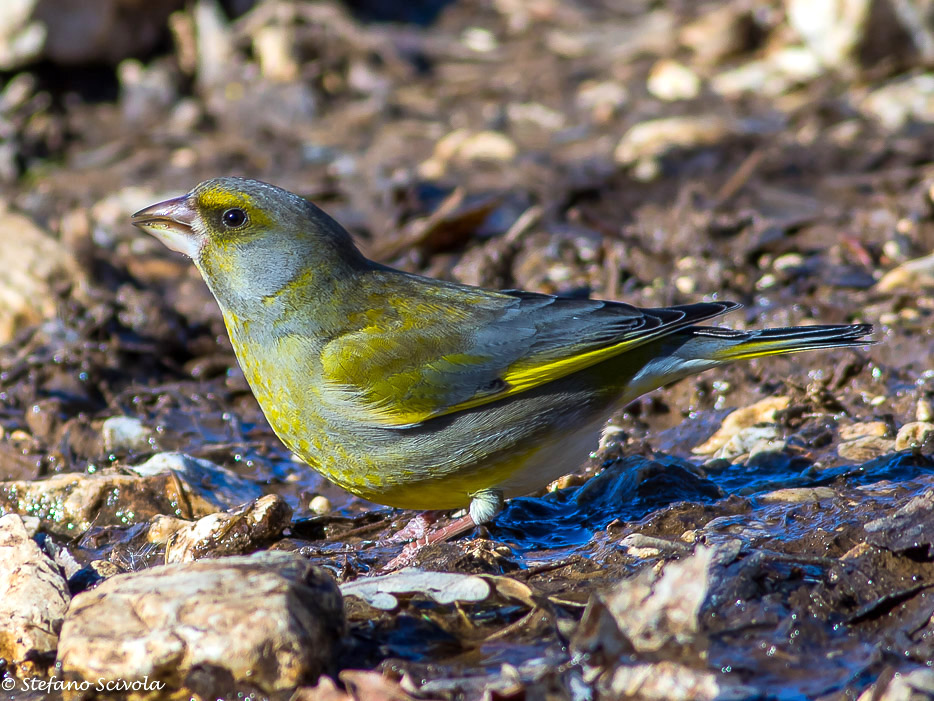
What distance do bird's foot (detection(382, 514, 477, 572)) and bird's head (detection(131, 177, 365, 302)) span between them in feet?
3.85

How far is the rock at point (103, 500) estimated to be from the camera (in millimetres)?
4996

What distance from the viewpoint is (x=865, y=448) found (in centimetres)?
501

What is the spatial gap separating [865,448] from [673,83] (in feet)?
17.9

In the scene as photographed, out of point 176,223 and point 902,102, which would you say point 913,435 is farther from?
point 902,102

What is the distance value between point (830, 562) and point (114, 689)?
225 cm

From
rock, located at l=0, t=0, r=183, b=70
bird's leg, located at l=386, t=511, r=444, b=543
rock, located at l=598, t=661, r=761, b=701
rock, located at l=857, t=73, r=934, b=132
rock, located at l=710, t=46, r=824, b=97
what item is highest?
rock, located at l=0, t=0, r=183, b=70

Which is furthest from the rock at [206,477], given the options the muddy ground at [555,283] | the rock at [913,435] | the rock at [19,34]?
the rock at [19,34]

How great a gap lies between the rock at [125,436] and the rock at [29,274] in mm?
1402

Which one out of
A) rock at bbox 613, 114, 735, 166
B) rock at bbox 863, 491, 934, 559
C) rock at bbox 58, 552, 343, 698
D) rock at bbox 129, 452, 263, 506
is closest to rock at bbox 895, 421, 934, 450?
rock at bbox 863, 491, 934, 559

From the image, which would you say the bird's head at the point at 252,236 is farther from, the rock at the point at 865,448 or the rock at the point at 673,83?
the rock at the point at 673,83

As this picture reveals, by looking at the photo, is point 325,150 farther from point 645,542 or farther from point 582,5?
point 645,542

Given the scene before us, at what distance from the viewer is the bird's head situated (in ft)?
15.9

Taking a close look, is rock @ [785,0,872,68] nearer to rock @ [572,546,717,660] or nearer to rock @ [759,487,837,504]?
rock @ [759,487,837,504]

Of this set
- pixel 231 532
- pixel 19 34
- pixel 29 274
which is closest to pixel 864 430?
pixel 231 532
